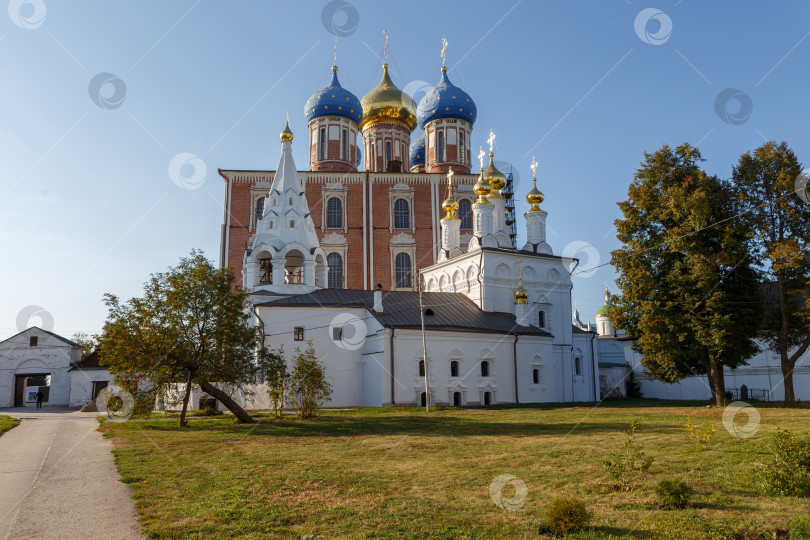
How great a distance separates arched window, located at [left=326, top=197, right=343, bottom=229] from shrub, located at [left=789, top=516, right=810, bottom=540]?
1588 inches

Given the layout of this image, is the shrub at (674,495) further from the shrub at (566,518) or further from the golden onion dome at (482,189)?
the golden onion dome at (482,189)

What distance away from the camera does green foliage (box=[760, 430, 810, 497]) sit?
26.4 ft

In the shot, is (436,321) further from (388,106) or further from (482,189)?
(388,106)

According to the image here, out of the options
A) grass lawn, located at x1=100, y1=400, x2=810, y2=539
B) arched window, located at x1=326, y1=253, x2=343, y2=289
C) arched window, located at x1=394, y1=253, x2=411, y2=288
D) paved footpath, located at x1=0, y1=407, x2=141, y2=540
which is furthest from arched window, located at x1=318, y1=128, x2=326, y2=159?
paved footpath, located at x1=0, y1=407, x2=141, y2=540

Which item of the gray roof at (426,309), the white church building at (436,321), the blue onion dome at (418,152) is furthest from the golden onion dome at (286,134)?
the blue onion dome at (418,152)

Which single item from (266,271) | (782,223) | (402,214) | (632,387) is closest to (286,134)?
(266,271)

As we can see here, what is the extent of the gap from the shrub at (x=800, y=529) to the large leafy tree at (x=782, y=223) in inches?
775

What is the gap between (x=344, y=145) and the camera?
47875 millimetres

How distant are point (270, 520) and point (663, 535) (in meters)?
4.21

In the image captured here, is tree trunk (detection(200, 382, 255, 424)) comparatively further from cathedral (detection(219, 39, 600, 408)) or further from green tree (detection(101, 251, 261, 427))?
cathedral (detection(219, 39, 600, 408))

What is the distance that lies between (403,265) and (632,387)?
1884 centimetres

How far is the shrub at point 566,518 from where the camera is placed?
257 inches

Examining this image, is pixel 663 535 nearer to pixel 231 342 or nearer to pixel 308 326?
pixel 231 342

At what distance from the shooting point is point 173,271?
2009cm
